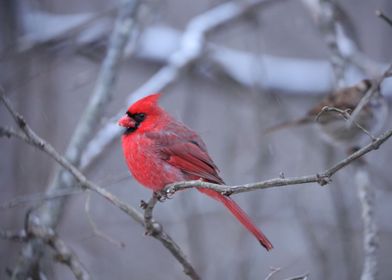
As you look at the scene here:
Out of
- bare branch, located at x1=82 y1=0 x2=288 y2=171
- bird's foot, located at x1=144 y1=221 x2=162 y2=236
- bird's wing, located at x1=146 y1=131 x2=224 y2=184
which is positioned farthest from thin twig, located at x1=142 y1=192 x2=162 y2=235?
bare branch, located at x1=82 y1=0 x2=288 y2=171

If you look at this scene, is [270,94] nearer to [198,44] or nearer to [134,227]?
[198,44]

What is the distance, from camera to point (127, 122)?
10.4 ft

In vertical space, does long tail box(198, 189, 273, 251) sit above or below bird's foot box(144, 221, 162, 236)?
below

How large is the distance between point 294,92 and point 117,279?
228 centimetres

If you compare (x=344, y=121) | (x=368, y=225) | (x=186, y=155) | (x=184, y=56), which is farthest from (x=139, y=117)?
(x=344, y=121)

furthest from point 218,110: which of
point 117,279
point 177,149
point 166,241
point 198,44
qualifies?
point 166,241

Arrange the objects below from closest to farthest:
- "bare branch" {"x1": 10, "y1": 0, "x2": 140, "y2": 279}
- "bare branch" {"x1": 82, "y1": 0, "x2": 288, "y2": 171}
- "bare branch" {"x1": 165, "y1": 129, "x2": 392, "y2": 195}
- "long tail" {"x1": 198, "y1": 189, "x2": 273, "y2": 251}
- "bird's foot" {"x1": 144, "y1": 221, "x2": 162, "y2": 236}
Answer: "bare branch" {"x1": 165, "y1": 129, "x2": 392, "y2": 195} < "bird's foot" {"x1": 144, "y1": 221, "x2": 162, "y2": 236} < "long tail" {"x1": 198, "y1": 189, "x2": 273, "y2": 251} < "bare branch" {"x1": 10, "y1": 0, "x2": 140, "y2": 279} < "bare branch" {"x1": 82, "y1": 0, "x2": 288, "y2": 171}

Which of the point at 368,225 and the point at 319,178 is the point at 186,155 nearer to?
the point at 368,225

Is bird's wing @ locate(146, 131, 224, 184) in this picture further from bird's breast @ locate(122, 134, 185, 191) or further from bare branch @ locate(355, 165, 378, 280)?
bare branch @ locate(355, 165, 378, 280)

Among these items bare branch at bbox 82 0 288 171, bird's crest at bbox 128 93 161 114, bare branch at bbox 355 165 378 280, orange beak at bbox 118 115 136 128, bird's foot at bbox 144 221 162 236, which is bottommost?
bare branch at bbox 355 165 378 280

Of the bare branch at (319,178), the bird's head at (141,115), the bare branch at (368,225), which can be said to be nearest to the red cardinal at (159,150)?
the bird's head at (141,115)

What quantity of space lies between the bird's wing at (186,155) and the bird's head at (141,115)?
0.28 feet

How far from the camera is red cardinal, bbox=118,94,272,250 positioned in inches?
117

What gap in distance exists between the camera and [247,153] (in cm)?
518
